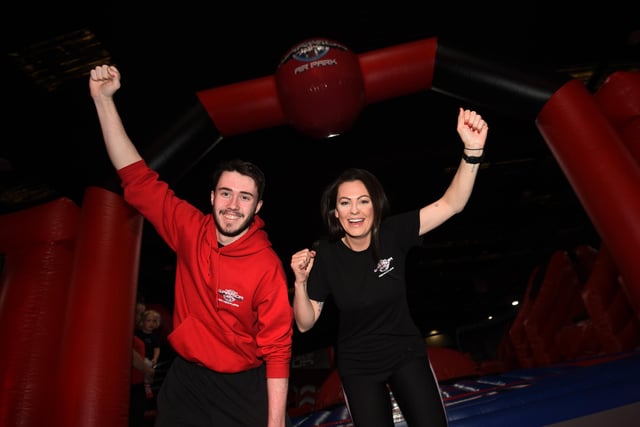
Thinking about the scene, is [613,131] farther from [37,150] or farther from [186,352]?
[37,150]

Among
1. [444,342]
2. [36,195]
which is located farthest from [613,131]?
[444,342]

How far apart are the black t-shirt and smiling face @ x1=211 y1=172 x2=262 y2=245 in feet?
1.22

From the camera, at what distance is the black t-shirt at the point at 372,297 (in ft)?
4.78

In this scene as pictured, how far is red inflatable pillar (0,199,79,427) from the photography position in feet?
6.98

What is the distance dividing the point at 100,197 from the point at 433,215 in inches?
76.3

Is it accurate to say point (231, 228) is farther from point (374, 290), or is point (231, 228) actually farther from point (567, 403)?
point (567, 403)

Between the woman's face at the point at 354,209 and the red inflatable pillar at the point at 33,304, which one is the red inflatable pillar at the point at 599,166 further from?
the red inflatable pillar at the point at 33,304

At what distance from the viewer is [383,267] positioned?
1.57 metres

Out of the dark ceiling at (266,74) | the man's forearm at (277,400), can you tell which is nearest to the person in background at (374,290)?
the man's forearm at (277,400)

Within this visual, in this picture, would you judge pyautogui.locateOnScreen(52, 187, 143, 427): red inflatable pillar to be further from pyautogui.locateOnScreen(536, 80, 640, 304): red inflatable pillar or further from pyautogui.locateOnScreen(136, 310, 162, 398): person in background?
pyautogui.locateOnScreen(536, 80, 640, 304): red inflatable pillar

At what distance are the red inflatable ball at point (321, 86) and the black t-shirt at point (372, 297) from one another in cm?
109

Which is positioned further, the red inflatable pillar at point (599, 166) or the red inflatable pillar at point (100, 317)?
the red inflatable pillar at point (599, 166)

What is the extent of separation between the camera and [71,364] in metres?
1.96

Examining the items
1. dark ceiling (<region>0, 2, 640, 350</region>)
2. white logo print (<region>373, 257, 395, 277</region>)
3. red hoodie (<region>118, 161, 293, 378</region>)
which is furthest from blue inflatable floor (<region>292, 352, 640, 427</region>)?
dark ceiling (<region>0, 2, 640, 350</region>)
